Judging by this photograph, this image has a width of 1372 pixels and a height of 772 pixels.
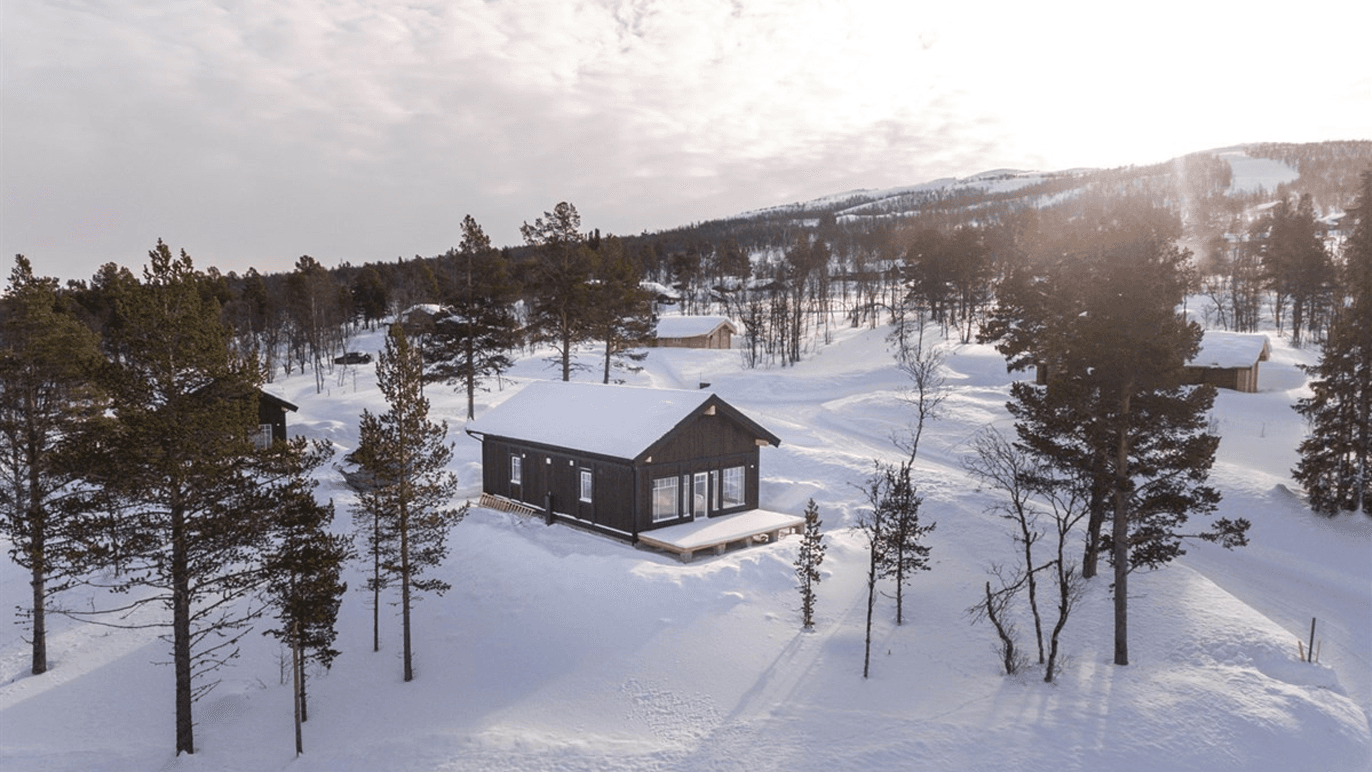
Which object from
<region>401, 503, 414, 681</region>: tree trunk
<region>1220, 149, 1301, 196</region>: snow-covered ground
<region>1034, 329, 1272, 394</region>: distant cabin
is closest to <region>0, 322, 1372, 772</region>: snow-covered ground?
<region>401, 503, 414, 681</region>: tree trunk

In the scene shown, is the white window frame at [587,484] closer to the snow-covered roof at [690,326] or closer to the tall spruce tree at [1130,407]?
the tall spruce tree at [1130,407]

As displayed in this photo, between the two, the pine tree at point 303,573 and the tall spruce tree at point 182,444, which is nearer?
the tall spruce tree at point 182,444

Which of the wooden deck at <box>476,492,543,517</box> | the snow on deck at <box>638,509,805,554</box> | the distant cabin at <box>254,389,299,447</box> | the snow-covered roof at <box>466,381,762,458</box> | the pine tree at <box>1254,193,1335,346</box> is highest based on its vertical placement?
the pine tree at <box>1254,193,1335,346</box>

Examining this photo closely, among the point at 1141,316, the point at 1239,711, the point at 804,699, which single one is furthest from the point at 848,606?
the point at 1141,316

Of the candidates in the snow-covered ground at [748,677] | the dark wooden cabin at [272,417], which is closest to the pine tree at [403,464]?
the snow-covered ground at [748,677]

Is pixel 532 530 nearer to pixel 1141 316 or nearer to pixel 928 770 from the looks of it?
pixel 928 770

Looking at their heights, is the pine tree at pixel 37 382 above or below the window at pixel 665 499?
above

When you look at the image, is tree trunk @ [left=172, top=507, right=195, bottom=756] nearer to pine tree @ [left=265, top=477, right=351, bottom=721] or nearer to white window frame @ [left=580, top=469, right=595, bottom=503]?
pine tree @ [left=265, top=477, right=351, bottom=721]
